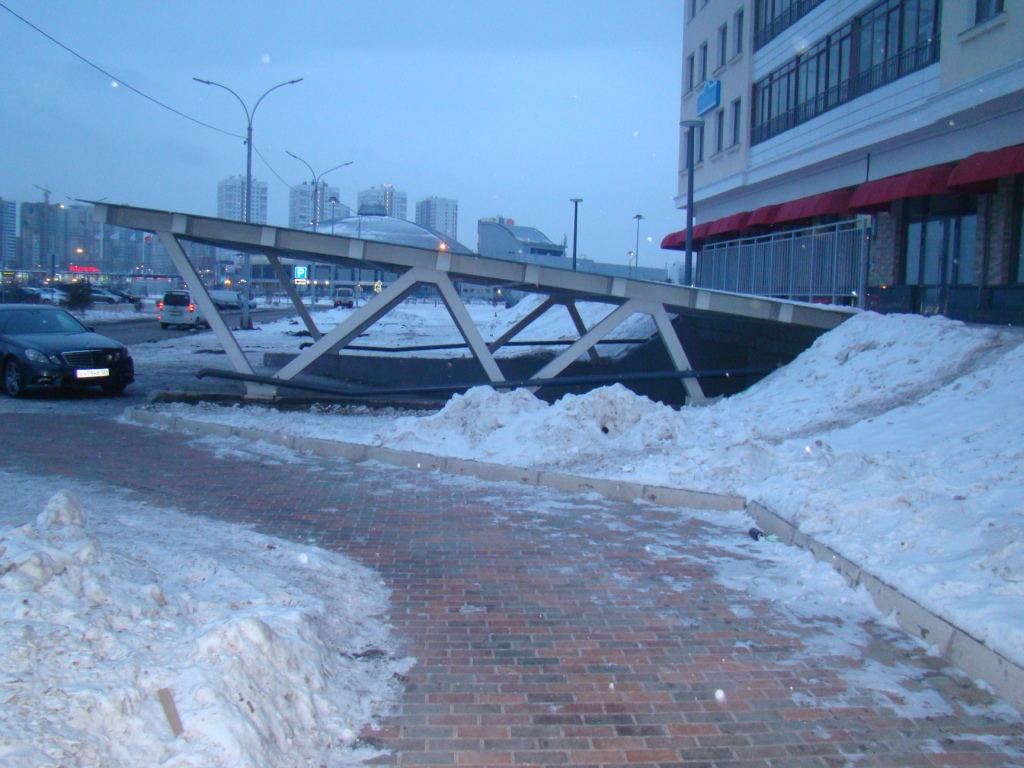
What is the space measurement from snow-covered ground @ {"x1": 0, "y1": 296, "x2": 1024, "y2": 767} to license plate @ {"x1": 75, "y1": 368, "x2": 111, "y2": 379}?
4.28 m

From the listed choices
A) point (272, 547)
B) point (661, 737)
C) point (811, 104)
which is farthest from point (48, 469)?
point (811, 104)

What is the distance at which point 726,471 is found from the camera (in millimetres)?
9055

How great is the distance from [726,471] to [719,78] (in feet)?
84.2

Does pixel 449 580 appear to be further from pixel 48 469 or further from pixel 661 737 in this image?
pixel 48 469

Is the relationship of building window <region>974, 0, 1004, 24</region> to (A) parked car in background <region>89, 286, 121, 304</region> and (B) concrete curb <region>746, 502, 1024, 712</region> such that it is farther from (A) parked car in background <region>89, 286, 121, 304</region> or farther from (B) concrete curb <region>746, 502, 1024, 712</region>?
(A) parked car in background <region>89, 286, 121, 304</region>

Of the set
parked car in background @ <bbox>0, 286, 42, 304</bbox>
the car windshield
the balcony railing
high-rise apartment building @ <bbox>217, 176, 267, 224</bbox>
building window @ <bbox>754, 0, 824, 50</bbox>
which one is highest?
high-rise apartment building @ <bbox>217, 176, 267, 224</bbox>

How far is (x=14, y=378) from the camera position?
51.3ft

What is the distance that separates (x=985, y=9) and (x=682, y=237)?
57.3ft

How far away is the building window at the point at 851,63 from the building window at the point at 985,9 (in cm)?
166

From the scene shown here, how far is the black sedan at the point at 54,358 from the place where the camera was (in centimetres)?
1545

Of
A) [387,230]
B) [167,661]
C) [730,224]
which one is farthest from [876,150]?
[387,230]

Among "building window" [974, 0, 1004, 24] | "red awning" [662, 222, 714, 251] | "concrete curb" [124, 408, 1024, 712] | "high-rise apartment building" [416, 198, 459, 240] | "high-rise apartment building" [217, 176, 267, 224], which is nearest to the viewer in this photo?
"concrete curb" [124, 408, 1024, 712]

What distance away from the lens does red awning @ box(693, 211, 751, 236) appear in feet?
90.2

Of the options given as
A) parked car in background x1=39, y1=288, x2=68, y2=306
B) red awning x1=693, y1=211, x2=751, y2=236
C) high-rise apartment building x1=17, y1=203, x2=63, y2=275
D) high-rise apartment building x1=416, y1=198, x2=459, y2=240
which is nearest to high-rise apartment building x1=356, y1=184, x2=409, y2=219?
high-rise apartment building x1=416, y1=198, x2=459, y2=240
